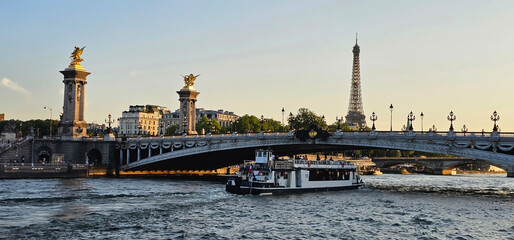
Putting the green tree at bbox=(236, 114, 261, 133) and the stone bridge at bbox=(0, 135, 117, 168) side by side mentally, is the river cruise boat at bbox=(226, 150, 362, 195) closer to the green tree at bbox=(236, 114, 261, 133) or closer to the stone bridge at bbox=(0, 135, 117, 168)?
the stone bridge at bbox=(0, 135, 117, 168)

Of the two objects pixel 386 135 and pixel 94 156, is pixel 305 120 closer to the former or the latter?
pixel 94 156

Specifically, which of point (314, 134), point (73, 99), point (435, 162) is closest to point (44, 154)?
point (73, 99)

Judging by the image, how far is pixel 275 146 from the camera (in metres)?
85.1

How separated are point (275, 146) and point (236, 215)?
40.9 meters

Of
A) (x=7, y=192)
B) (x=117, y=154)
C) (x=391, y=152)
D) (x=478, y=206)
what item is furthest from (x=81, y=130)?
(x=391, y=152)

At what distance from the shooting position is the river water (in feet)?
120

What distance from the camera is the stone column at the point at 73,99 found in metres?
96.4

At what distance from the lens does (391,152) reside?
197000 mm

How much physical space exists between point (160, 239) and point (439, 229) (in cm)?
1789

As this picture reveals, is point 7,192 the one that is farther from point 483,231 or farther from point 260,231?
point 483,231

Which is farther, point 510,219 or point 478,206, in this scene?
point 478,206

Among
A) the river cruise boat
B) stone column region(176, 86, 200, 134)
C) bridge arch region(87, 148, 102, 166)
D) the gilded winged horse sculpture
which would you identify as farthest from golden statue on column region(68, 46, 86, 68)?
the river cruise boat

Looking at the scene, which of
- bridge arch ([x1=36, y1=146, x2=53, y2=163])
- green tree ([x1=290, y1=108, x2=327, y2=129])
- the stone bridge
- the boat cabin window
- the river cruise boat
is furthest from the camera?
green tree ([x1=290, y1=108, x2=327, y2=129])

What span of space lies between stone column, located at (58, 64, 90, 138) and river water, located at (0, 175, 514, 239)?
34658 mm
